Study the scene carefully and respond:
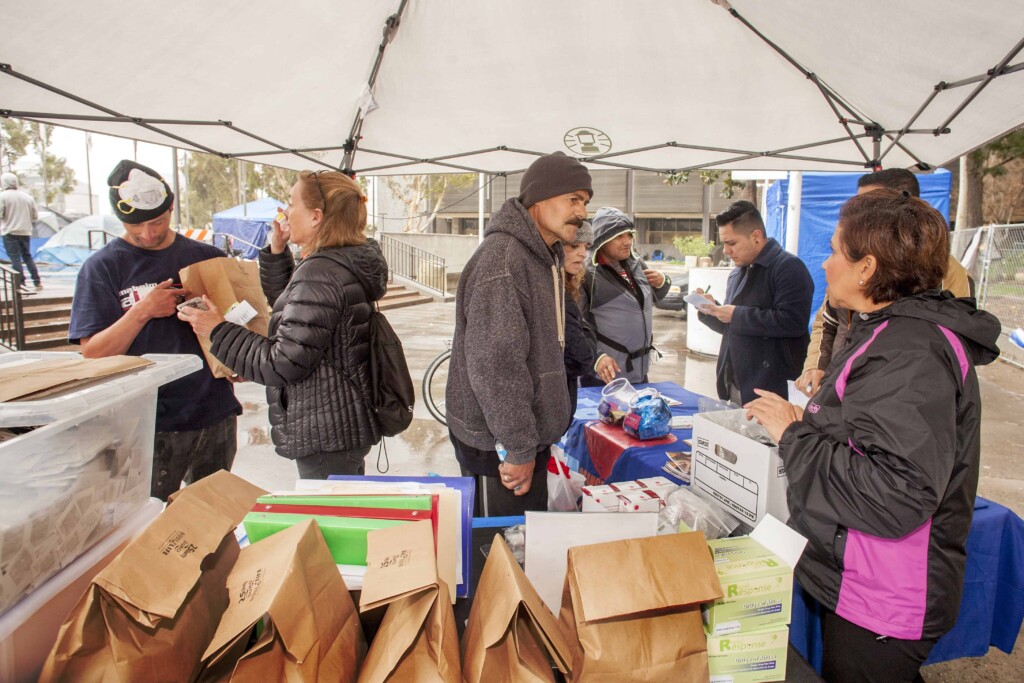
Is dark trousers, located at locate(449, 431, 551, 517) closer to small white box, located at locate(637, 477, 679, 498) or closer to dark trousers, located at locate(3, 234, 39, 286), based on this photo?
small white box, located at locate(637, 477, 679, 498)

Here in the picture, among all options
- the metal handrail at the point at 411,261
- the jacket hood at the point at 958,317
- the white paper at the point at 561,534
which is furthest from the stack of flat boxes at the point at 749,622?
the metal handrail at the point at 411,261

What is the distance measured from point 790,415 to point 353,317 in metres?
1.49

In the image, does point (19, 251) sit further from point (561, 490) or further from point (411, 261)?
point (561, 490)

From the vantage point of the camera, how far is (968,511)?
1.33 metres

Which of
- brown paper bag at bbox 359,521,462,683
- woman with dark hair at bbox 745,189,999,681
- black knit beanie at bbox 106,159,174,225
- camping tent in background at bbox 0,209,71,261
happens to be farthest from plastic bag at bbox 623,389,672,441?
camping tent in background at bbox 0,209,71,261

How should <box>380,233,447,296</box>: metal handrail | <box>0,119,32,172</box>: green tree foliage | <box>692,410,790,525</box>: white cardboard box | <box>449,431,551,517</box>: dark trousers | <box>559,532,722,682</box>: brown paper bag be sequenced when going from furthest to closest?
<box>0,119,32,172</box>: green tree foliage, <box>380,233,447,296</box>: metal handrail, <box>449,431,551,517</box>: dark trousers, <box>692,410,790,525</box>: white cardboard box, <box>559,532,722,682</box>: brown paper bag

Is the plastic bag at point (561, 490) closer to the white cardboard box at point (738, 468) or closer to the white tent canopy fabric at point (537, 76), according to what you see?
the white cardboard box at point (738, 468)

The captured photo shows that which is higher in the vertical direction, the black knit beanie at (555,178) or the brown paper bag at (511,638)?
the black knit beanie at (555,178)

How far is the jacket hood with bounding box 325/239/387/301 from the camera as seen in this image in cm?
A: 205

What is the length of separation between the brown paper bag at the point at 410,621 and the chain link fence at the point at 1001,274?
10.8 meters

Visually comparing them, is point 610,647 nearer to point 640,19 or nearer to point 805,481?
point 805,481

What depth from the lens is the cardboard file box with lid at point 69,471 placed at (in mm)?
888

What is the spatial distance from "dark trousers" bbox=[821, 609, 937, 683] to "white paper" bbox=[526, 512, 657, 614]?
663 mm

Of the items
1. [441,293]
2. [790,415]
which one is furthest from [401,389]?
[441,293]
